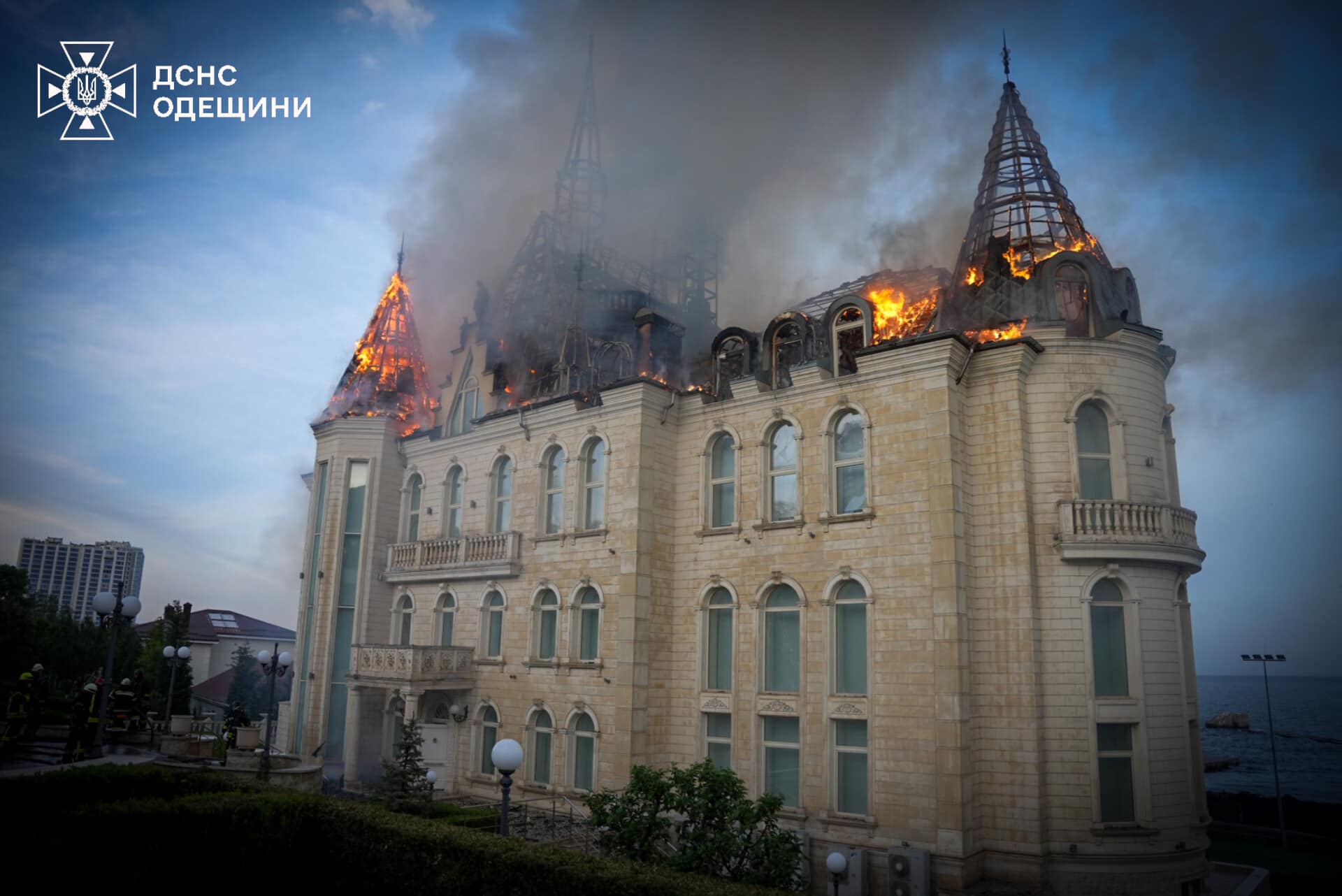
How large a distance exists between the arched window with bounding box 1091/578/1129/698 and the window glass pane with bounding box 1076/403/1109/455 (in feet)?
9.82

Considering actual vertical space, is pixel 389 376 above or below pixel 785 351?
above

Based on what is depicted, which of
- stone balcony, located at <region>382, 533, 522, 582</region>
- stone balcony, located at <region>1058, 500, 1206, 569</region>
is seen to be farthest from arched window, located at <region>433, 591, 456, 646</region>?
stone balcony, located at <region>1058, 500, 1206, 569</region>

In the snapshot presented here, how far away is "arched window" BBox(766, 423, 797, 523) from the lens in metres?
22.5

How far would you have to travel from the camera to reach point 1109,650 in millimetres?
18719

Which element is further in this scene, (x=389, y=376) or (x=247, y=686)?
(x=247, y=686)

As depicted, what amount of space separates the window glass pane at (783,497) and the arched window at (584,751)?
7580mm

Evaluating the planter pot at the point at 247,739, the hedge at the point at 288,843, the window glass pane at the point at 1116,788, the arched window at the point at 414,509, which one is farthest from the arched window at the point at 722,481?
the planter pot at the point at 247,739

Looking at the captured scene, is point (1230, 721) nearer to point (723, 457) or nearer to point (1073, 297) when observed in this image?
point (1073, 297)

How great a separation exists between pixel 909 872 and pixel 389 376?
81.4ft

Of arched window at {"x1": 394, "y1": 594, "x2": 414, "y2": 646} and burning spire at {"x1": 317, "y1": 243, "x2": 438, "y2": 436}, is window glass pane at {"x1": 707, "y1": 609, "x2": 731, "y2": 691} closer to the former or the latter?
arched window at {"x1": 394, "y1": 594, "x2": 414, "y2": 646}

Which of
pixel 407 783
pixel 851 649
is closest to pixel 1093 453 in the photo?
pixel 851 649

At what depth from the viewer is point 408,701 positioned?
2562cm

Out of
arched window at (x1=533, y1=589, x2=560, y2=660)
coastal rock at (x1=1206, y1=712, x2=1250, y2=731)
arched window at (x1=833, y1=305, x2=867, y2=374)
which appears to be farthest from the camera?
coastal rock at (x1=1206, y1=712, x2=1250, y2=731)

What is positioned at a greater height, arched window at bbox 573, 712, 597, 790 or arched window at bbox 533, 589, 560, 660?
arched window at bbox 533, 589, 560, 660
